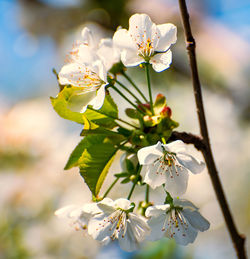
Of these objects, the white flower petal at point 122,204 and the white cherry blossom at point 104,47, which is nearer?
the white flower petal at point 122,204

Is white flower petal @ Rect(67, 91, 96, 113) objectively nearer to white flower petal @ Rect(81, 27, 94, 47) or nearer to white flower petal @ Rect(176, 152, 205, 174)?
white flower petal @ Rect(81, 27, 94, 47)

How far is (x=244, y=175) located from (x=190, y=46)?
366cm

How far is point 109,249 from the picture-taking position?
3.30 metres

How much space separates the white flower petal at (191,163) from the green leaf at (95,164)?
169 mm

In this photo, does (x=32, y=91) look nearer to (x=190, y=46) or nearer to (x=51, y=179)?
(x=51, y=179)

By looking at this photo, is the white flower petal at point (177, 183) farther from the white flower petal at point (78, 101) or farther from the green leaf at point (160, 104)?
the white flower petal at point (78, 101)

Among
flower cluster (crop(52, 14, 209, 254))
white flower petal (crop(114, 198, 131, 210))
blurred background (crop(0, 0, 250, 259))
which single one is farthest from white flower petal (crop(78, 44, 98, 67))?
blurred background (crop(0, 0, 250, 259))

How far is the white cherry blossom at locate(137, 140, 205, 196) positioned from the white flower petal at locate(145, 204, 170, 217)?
0.13ft

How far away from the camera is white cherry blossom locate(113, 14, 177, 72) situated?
2.85 feet

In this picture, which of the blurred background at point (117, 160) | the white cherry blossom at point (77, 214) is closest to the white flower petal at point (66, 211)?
the white cherry blossom at point (77, 214)

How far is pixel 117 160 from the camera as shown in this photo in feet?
11.4

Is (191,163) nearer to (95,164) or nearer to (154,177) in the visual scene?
(154,177)

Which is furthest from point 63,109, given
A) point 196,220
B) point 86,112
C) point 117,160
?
point 117,160

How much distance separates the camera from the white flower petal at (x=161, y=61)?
84 centimetres
